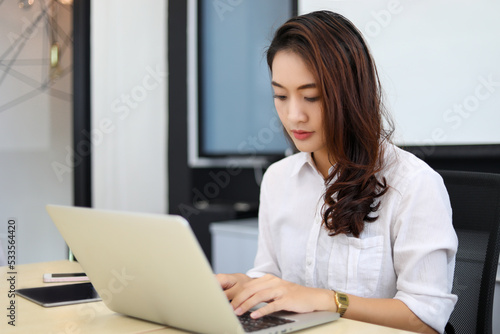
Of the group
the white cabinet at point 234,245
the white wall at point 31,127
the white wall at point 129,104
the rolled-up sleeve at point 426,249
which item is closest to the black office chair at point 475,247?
the rolled-up sleeve at point 426,249

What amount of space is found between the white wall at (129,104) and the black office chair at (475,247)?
2723 millimetres

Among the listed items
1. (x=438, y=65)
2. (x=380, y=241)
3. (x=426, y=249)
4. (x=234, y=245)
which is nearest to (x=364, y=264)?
(x=380, y=241)

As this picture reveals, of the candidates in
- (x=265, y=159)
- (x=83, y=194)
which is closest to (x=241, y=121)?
(x=265, y=159)

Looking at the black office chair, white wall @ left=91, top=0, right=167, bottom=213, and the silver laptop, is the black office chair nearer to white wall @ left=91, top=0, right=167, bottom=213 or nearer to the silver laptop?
the silver laptop

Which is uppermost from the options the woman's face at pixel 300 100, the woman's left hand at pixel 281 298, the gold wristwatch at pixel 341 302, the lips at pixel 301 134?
the woman's face at pixel 300 100

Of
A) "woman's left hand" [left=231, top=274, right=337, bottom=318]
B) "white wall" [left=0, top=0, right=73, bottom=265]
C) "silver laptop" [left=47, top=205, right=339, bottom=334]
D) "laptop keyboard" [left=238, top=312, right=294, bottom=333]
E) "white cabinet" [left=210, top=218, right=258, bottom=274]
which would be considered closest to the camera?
"silver laptop" [left=47, top=205, right=339, bottom=334]

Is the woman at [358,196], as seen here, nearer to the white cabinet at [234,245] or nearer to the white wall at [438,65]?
the white wall at [438,65]

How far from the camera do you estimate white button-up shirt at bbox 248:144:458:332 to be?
1229 mm

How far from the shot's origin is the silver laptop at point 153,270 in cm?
84

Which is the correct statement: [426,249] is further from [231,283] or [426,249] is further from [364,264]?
[231,283]

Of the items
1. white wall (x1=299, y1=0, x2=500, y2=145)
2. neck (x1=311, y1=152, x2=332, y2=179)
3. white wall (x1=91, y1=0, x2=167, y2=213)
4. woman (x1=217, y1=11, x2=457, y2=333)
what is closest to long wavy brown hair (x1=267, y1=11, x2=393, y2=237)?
woman (x1=217, y1=11, x2=457, y2=333)

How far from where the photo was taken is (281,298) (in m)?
1.06

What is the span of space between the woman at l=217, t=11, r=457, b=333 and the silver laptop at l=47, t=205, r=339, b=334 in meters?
0.27

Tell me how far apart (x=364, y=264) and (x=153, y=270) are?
0.61 meters
